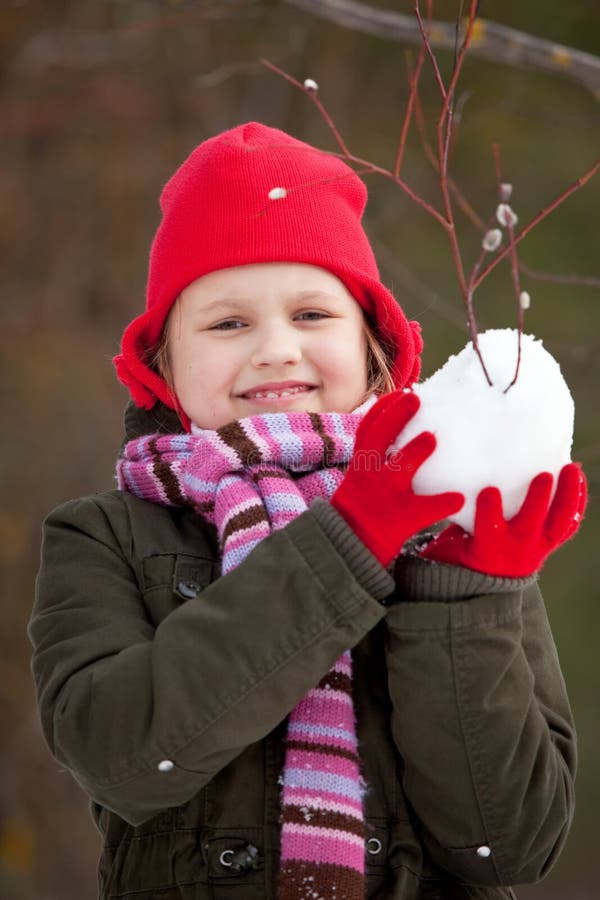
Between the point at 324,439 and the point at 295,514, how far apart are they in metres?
0.13

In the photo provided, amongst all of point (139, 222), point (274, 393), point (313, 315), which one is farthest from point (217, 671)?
point (139, 222)

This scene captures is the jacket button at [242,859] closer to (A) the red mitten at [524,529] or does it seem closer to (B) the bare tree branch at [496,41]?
(A) the red mitten at [524,529]

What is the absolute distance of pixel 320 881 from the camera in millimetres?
1372

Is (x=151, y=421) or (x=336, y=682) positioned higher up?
(x=151, y=421)

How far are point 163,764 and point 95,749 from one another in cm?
9

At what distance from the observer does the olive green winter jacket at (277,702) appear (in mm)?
1309

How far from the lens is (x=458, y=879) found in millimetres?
1504

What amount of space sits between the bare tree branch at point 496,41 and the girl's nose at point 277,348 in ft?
1.53

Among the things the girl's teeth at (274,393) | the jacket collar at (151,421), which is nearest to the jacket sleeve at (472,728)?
the girl's teeth at (274,393)

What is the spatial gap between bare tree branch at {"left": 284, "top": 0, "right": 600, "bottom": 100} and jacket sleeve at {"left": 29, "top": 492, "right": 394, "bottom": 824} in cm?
74

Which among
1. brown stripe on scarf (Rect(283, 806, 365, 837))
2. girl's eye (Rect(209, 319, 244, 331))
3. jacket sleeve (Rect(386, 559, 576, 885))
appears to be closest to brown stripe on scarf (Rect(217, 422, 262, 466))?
girl's eye (Rect(209, 319, 244, 331))

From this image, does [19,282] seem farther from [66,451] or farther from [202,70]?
[202,70]

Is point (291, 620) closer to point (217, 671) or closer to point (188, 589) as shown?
point (217, 671)

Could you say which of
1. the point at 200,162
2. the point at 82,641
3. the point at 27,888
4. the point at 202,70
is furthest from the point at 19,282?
the point at 82,641
